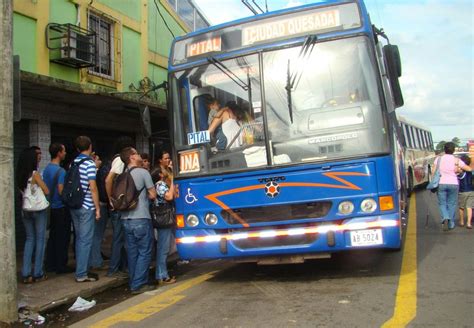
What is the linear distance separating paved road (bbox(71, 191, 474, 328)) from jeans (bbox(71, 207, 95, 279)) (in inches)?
38.2

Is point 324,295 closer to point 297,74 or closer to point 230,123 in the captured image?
point 230,123

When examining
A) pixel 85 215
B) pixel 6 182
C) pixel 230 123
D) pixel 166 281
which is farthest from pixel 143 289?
pixel 230 123

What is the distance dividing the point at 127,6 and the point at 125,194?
781cm

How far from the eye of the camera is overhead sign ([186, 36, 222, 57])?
6.01 metres

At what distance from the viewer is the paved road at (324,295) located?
14.4ft

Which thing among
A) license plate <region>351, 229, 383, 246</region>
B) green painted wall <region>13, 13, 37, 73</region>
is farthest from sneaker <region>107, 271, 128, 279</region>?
green painted wall <region>13, 13, 37, 73</region>

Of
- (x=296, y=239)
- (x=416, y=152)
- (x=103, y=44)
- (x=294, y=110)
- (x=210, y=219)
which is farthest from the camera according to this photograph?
(x=416, y=152)

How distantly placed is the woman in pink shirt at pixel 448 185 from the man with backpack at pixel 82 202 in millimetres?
6567

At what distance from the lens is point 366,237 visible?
5156 millimetres

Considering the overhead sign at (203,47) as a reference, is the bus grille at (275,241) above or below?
below

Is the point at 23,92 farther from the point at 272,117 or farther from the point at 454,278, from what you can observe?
the point at 454,278

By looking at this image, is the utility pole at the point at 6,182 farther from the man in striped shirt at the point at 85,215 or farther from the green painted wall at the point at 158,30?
Result: the green painted wall at the point at 158,30

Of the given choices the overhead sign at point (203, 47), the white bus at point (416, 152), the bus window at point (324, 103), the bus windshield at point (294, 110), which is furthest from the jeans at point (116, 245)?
the white bus at point (416, 152)

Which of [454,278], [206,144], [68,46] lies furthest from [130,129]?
[454,278]
